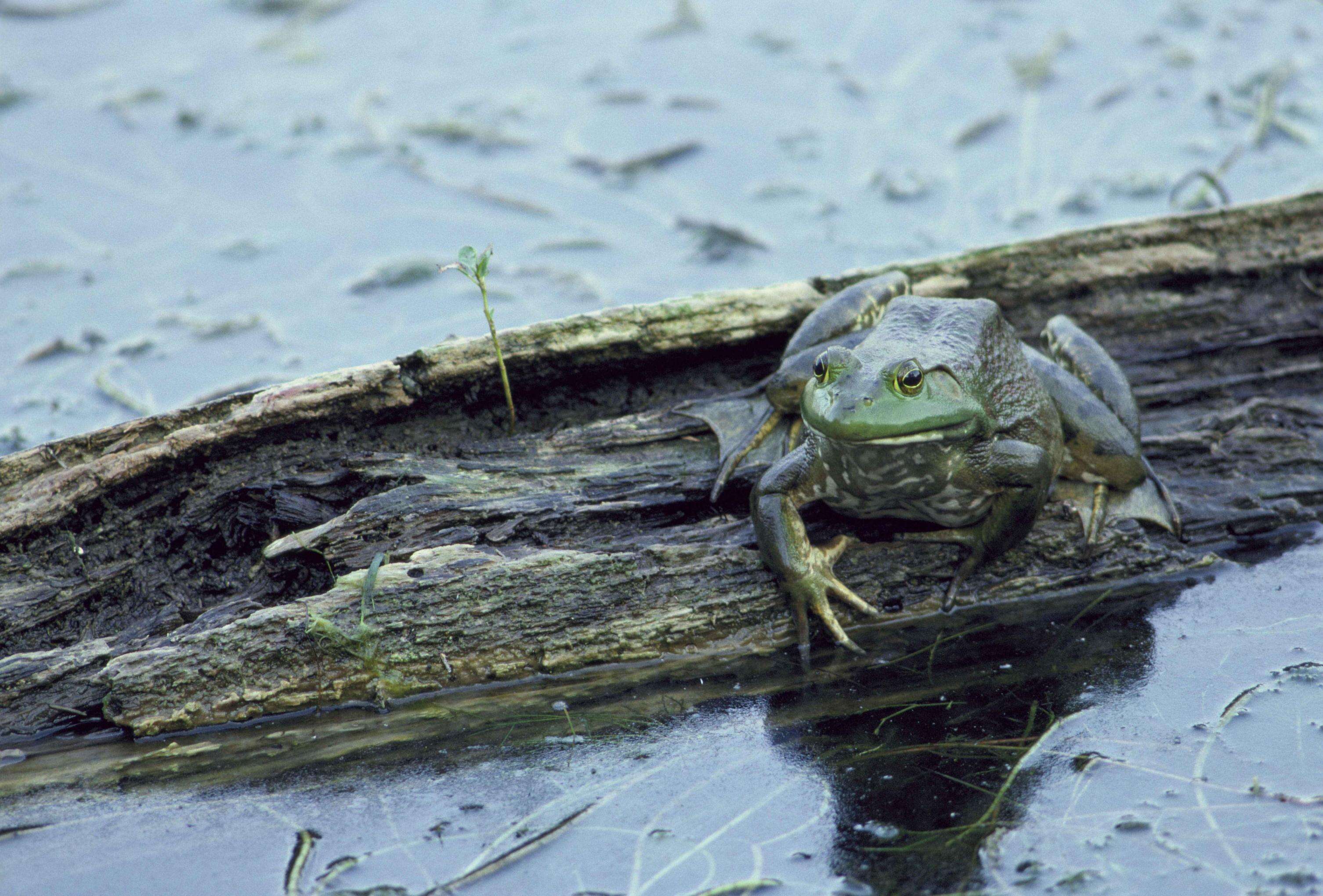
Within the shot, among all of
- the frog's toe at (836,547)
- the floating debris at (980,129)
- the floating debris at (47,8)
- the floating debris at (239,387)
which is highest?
the floating debris at (47,8)

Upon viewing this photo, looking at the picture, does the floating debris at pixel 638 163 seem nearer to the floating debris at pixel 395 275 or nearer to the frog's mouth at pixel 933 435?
the floating debris at pixel 395 275

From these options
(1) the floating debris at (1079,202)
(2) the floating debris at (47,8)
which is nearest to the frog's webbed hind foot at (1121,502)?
(1) the floating debris at (1079,202)

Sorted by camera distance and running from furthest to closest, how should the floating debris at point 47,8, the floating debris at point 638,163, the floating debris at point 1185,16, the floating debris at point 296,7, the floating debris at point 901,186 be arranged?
the floating debris at point 296,7, the floating debris at point 47,8, the floating debris at point 1185,16, the floating debris at point 638,163, the floating debris at point 901,186

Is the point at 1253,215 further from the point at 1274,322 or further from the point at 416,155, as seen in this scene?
the point at 416,155

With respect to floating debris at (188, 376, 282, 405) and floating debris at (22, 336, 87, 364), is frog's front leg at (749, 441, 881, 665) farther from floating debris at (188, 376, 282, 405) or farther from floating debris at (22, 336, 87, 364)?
floating debris at (22, 336, 87, 364)

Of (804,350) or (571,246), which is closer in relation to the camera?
(804,350)

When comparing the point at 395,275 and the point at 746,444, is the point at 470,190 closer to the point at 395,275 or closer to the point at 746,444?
the point at 395,275

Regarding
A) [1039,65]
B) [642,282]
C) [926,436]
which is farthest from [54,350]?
[1039,65]
